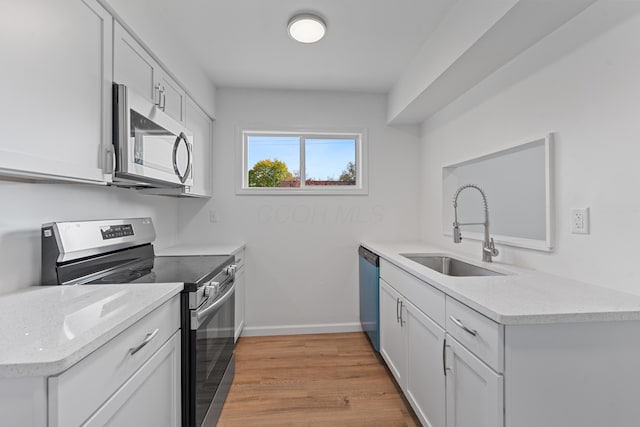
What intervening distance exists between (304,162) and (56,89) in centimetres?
217

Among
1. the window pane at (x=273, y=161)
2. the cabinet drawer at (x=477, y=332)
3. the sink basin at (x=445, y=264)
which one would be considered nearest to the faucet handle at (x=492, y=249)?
the sink basin at (x=445, y=264)

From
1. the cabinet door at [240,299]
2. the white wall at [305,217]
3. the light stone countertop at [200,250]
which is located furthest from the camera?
the white wall at [305,217]

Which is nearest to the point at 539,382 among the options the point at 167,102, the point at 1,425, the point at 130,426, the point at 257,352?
the point at 130,426

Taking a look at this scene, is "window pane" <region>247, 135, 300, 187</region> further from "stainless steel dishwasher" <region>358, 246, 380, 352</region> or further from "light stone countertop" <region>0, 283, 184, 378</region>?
"light stone countertop" <region>0, 283, 184, 378</region>

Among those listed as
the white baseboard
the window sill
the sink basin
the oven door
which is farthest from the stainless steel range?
the sink basin

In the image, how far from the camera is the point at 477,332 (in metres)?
1.06

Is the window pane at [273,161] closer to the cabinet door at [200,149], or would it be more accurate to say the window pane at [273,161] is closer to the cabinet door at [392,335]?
the cabinet door at [200,149]

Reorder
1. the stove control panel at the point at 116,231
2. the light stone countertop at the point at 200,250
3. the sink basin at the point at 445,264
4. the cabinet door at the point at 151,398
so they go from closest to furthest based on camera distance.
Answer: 1. the cabinet door at the point at 151,398
2. the stove control panel at the point at 116,231
3. the sink basin at the point at 445,264
4. the light stone countertop at the point at 200,250

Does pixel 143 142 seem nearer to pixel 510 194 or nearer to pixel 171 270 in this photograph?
pixel 171 270

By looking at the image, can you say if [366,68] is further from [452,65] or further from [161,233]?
[161,233]

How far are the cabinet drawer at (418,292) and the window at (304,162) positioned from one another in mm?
1178

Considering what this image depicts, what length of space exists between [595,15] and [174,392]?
2.38 metres

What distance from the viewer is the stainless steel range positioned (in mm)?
1295

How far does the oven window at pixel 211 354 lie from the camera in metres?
1.34
